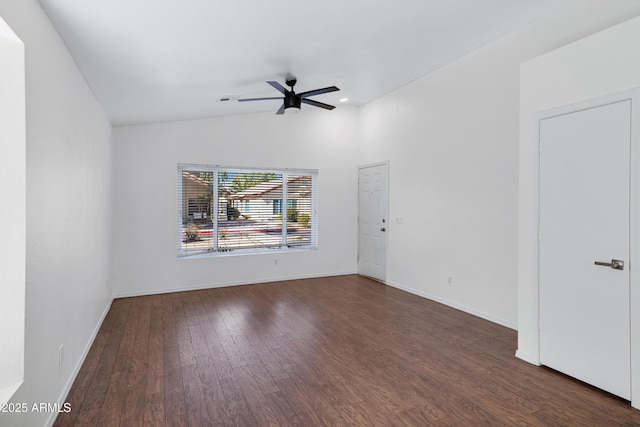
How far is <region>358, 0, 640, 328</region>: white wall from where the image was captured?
3779mm

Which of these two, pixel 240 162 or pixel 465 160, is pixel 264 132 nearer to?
pixel 240 162

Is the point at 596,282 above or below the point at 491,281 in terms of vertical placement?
above

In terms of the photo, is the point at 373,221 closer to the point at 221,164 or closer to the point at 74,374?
the point at 221,164

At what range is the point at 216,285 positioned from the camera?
577 centimetres

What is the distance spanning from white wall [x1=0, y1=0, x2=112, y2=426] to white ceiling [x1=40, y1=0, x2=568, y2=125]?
0.26 metres

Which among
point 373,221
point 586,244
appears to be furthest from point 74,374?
point 373,221

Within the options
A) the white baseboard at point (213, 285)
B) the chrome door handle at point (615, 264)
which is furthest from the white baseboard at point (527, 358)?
the white baseboard at point (213, 285)

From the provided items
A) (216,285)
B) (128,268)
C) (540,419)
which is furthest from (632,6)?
(128,268)

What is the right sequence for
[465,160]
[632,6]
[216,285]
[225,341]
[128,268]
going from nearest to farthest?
[632,6], [225,341], [465,160], [128,268], [216,285]

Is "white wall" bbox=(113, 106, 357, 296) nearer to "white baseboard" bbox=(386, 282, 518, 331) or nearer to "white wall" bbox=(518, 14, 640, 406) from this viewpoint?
"white baseboard" bbox=(386, 282, 518, 331)

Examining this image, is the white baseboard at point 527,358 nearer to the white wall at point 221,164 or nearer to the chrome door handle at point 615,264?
the chrome door handle at point 615,264

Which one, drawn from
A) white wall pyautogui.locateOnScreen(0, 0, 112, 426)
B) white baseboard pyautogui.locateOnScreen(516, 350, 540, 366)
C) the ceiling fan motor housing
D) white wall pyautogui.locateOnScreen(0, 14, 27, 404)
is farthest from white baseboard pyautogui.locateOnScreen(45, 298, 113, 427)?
white baseboard pyautogui.locateOnScreen(516, 350, 540, 366)

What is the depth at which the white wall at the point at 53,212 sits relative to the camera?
1.78 meters

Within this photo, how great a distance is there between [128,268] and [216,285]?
1363mm
